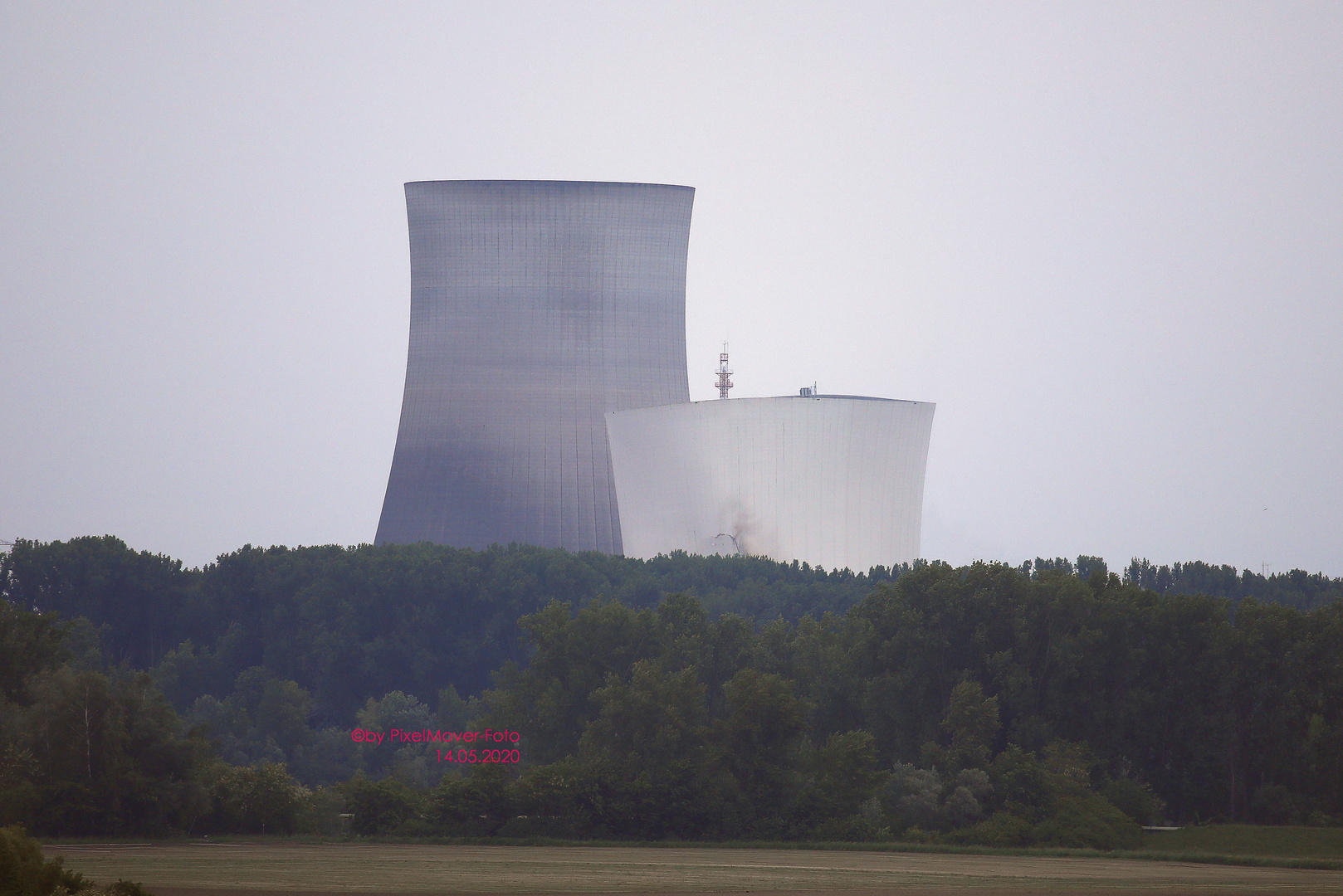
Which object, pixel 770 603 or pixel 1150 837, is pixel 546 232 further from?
pixel 1150 837

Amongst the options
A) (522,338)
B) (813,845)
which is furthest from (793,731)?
(522,338)

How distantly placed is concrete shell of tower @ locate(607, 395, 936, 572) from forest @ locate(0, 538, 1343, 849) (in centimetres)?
321

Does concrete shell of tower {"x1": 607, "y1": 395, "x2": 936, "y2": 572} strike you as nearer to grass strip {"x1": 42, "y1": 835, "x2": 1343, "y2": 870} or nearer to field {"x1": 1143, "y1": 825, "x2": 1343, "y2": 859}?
field {"x1": 1143, "y1": 825, "x2": 1343, "y2": 859}

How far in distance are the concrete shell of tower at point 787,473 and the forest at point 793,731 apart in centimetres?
321

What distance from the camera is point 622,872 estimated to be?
1959 cm

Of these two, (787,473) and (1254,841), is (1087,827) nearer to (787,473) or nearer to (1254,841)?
(1254,841)

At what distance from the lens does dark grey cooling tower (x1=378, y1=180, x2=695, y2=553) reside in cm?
3978

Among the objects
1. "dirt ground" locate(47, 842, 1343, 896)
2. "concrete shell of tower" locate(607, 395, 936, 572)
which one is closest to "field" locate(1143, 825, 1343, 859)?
"dirt ground" locate(47, 842, 1343, 896)

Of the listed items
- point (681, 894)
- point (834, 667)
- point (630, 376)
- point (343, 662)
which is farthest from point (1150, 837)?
point (343, 662)

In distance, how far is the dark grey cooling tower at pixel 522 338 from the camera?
39781mm

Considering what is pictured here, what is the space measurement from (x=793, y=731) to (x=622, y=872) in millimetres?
8129

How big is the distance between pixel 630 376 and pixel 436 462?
5034 mm

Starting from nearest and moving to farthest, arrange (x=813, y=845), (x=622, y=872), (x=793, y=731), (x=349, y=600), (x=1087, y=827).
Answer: (x=622, y=872)
(x=1087, y=827)
(x=813, y=845)
(x=793, y=731)
(x=349, y=600)

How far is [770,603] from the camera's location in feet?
151
